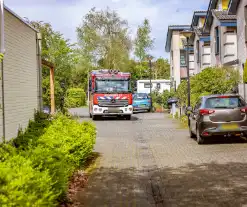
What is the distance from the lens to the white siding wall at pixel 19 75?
11203mm

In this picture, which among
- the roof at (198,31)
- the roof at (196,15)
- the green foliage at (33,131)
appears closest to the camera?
the green foliage at (33,131)

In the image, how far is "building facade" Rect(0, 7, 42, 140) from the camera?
10953mm

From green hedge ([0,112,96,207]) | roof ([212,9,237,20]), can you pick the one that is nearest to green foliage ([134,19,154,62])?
roof ([212,9,237,20])

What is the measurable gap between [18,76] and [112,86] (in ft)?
54.5

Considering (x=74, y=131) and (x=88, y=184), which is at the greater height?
(x=74, y=131)

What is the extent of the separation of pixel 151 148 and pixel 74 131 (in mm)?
4663

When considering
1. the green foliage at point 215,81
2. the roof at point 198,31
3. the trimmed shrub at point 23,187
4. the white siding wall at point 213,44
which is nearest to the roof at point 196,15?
the roof at point 198,31

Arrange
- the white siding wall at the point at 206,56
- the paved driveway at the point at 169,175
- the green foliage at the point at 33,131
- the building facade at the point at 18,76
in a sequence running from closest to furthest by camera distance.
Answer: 1. the paved driveway at the point at 169,175
2. the green foliage at the point at 33,131
3. the building facade at the point at 18,76
4. the white siding wall at the point at 206,56

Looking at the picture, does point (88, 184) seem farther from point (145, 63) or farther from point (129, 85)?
point (145, 63)

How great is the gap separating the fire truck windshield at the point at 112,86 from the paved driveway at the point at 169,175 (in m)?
12.6

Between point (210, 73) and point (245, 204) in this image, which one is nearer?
point (245, 204)

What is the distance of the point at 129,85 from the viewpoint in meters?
29.0

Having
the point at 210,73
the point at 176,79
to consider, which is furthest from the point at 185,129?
the point at 176,79

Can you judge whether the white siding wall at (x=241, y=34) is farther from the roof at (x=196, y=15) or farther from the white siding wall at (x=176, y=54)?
the white siding wall at (x=176, y=54)
